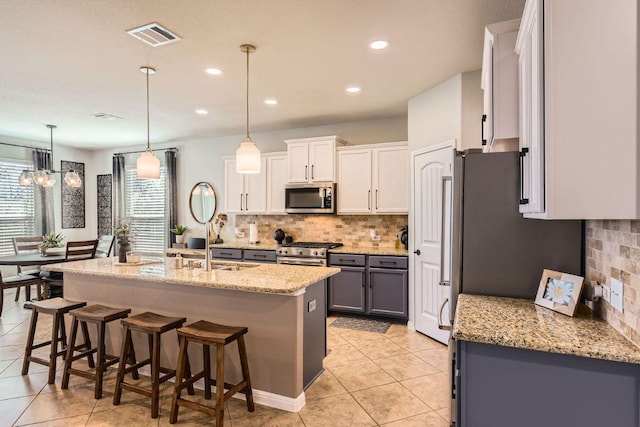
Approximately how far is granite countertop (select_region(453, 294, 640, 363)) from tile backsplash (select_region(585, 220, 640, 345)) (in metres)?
0.06

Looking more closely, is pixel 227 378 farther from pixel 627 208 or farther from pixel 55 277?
pixel 55 277

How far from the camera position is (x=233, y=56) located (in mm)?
3182

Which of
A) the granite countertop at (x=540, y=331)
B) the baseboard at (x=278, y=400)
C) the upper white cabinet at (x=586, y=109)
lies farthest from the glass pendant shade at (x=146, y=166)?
the upper white cabinet at (x=586, y=109)

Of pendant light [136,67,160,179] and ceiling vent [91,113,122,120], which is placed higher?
ceiling vent [91,113,122,120]

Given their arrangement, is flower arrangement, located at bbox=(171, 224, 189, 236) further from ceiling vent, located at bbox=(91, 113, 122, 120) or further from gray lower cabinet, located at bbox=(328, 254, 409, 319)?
gray lower cabinet, located at bbox=(328, 254, 409, 319)

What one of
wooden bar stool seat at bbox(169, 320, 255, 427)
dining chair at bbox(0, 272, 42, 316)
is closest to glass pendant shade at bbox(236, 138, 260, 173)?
wooden bar stool seat at bbox(169, 320, 255, 427)

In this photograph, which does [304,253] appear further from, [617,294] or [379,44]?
[617,294]

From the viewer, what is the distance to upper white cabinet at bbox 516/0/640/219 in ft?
4.25

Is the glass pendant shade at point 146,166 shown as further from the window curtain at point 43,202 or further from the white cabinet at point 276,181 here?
the window curtain at point 43,202

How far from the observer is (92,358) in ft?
10.8

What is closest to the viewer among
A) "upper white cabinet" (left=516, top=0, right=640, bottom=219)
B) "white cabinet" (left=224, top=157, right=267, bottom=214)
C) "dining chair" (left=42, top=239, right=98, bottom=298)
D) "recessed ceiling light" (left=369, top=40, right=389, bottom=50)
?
"upper white cabinet" (left=516, top=0, right=640, bottom=219)

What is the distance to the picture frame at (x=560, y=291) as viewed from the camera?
1.80 meters

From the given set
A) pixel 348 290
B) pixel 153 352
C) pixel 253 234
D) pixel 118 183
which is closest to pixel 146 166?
pixel 153 352

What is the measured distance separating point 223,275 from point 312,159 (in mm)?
2741
